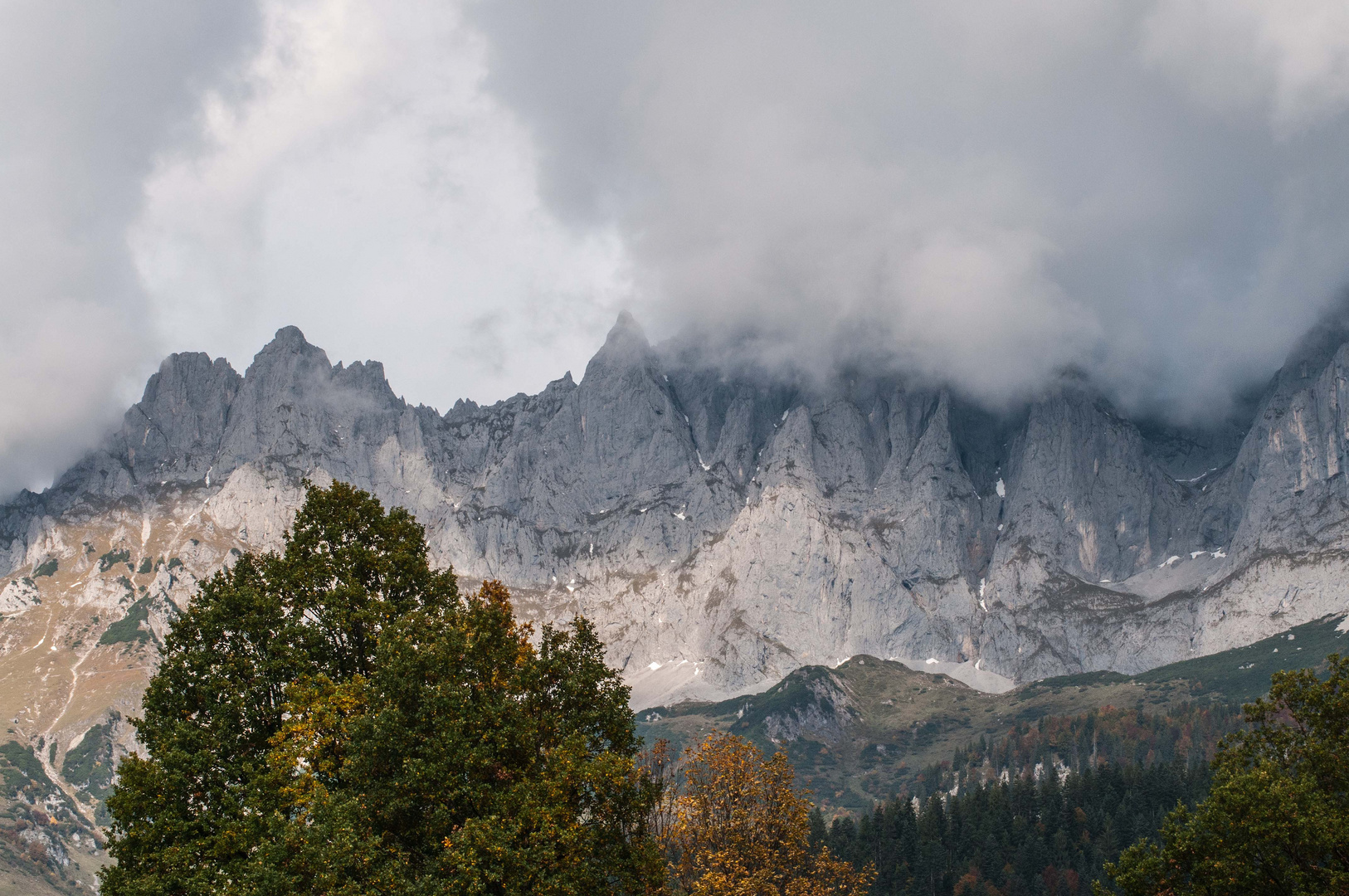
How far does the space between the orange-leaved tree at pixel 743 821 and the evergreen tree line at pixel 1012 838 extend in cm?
12739

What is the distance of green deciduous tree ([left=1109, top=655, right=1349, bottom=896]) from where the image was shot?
134 feet

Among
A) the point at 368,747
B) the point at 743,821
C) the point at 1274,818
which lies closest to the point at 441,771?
the point at 368,747

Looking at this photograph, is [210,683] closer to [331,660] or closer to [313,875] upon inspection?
[331,660]

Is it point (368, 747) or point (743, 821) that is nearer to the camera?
point (368, 747)

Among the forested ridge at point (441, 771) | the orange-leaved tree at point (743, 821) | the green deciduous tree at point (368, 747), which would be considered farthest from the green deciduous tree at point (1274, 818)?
the green deciduous tree at point (368, 747)

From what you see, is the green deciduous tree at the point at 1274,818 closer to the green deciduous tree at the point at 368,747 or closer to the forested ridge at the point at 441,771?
the forested ridge at the point at 441,771

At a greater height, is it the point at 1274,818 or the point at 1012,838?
the point at 1274,818

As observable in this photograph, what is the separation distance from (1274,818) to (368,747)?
3539 cm

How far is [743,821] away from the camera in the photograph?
49625 mm

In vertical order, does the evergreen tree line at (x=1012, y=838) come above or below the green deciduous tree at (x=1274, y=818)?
below

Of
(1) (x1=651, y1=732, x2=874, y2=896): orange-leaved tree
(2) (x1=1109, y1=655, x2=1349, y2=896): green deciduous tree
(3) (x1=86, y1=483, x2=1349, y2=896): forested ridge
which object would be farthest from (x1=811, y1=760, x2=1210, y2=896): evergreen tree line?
(3) (x1=86, y1=483, x2=1349, y2=896): forested ridge

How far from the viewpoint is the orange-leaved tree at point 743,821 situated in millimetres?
48594

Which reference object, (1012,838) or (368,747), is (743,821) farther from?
(1012,838)

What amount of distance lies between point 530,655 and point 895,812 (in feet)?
567
